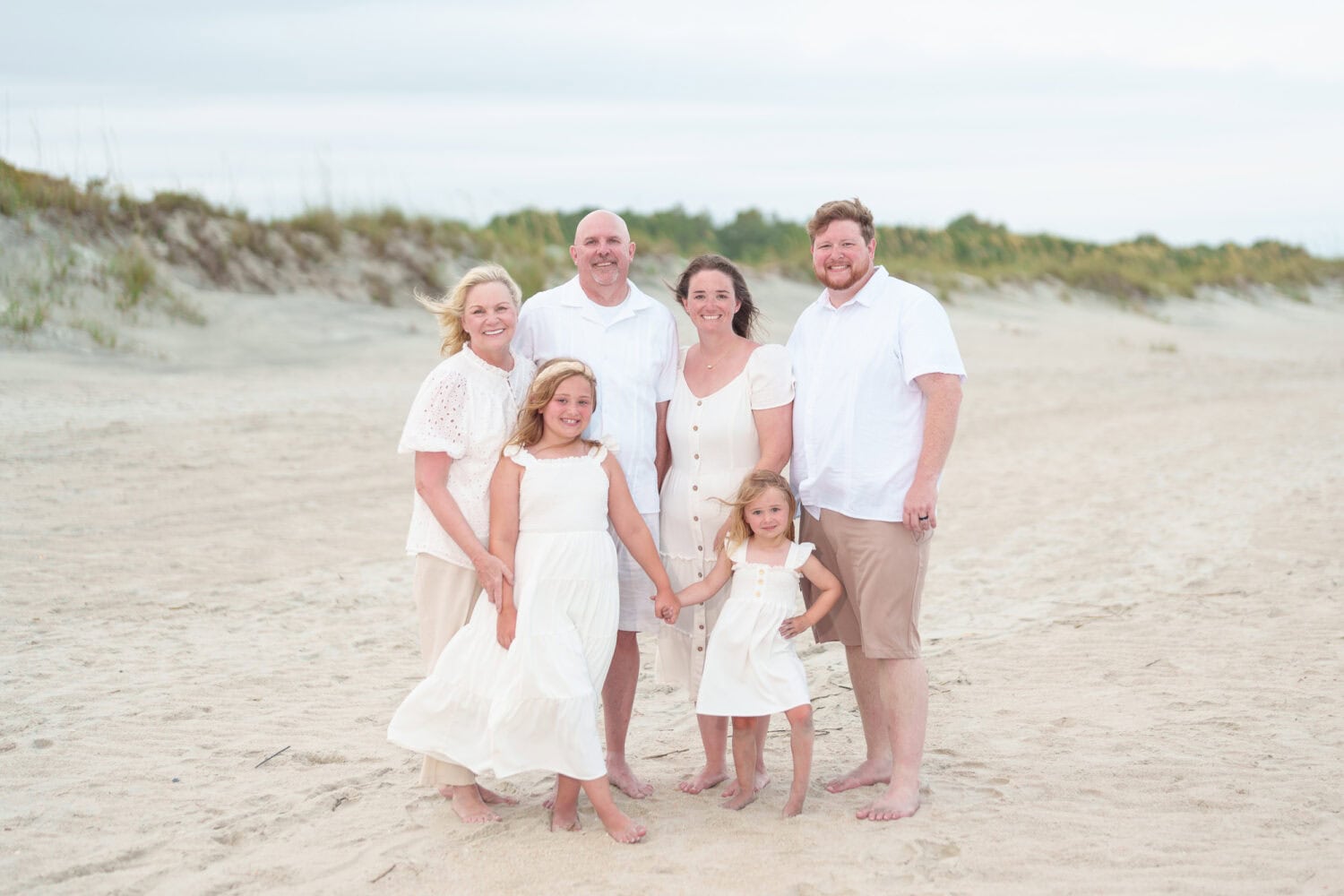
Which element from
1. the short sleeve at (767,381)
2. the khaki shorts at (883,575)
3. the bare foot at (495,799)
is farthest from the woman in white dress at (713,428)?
the bare foot at (495,799)

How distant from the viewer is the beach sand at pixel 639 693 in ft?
13.3

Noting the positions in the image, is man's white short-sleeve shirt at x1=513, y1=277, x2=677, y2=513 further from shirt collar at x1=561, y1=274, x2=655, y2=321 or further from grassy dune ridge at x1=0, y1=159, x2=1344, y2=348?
grassy dune ridge at x1=0, y1=159, x2=1344, y2=348

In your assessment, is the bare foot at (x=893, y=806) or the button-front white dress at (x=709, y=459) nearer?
the bare foot at (x=893, y=806)

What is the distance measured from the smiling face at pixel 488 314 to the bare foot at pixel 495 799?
1.64 meters

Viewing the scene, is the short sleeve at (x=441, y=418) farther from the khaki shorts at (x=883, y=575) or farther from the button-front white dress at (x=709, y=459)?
the khaki shorts at (x=883, y=575)

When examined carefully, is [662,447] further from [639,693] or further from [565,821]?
[639,693]

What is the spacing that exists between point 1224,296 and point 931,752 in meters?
29.8

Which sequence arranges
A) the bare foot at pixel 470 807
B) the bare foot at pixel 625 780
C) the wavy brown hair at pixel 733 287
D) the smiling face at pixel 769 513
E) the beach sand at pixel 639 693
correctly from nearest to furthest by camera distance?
the beach sand at pixel 639 693 → the smiling face at pixel 769 513 → the bare foot at pixel 470 807 → the wavy brown hair at pixel 733 287 → the bare foot at pixel 625 780

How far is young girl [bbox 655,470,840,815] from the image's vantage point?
13.9 feet

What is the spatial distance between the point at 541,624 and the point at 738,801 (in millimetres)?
999

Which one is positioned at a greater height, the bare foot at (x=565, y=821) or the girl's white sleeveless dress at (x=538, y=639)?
the girl's white sleeveless dress at (x=538, y=639)

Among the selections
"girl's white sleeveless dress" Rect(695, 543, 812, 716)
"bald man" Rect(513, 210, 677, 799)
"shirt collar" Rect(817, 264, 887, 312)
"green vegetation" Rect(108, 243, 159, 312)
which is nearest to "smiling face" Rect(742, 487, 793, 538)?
"girl's white sleeveless dress" Rect(695, 543, 812, 716)

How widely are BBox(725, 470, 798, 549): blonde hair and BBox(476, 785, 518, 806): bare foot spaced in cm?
125

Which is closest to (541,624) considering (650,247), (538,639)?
(538,639)
